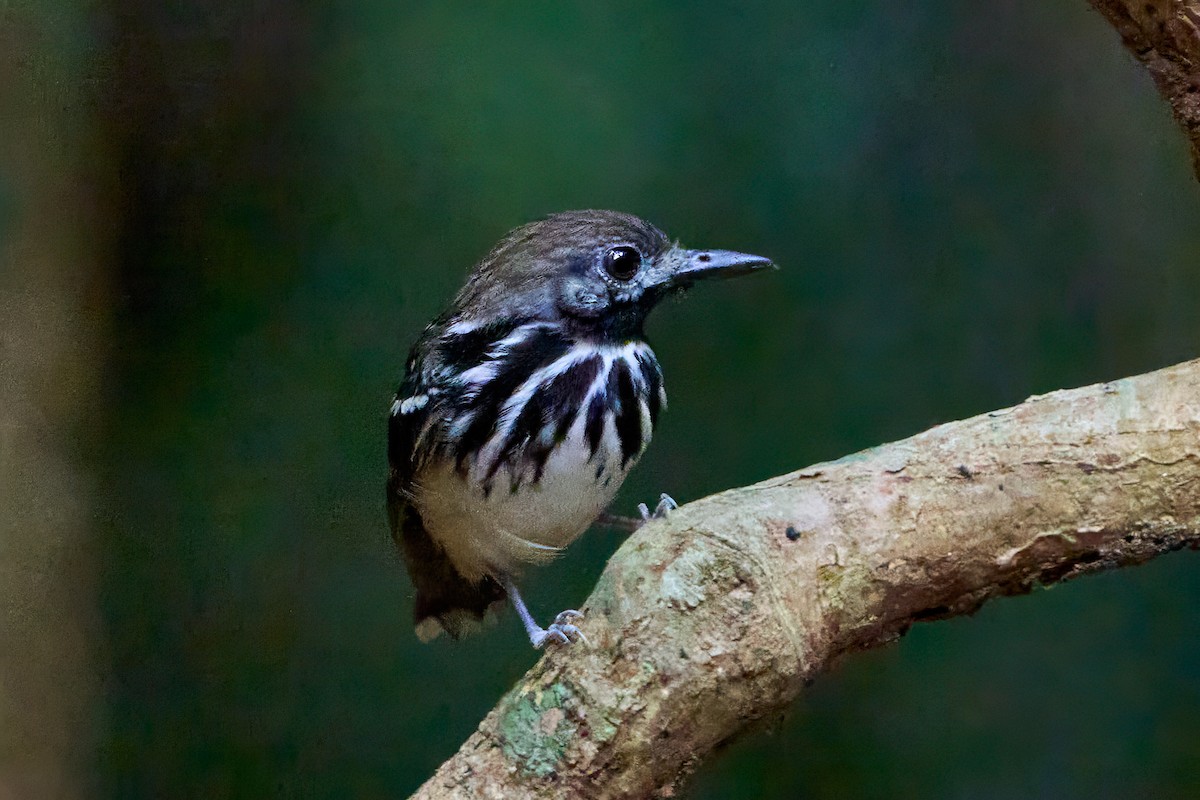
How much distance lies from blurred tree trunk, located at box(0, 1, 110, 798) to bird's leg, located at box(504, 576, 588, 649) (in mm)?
711

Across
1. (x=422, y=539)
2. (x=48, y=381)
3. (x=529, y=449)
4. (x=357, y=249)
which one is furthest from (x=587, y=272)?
(x=48, y=381)

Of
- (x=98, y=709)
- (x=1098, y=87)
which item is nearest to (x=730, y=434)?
(x=1098, y=87)

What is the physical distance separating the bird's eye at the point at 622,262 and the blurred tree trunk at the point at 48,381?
824mm

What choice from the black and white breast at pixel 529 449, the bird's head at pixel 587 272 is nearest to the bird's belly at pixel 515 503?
the black and white breast at pixel 529 449

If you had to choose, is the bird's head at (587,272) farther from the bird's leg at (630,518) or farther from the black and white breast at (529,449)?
the bird's leg at (630,518)

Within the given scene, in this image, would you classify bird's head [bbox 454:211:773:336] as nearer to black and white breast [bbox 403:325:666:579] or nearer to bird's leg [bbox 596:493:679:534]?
black and white breast [bbox 403:325:666:579]

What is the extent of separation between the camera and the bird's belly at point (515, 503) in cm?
172

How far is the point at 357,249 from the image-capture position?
69.9 inches

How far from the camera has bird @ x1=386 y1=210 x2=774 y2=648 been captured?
1.70 meters

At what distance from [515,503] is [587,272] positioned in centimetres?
40

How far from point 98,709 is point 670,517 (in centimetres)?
106

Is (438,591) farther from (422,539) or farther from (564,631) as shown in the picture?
(564,631)

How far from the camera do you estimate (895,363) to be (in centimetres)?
227

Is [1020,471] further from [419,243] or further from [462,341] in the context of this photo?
[419,243]
